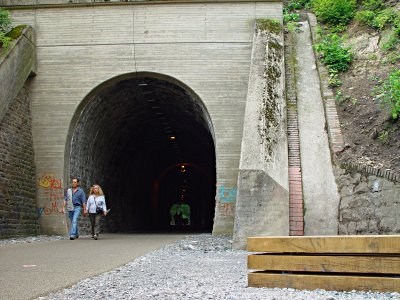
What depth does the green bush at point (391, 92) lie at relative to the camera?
11007 mm

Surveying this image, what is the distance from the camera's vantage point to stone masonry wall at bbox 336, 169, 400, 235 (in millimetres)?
8977

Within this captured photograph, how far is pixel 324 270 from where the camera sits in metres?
4.61

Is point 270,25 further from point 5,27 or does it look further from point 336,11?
point 5,27

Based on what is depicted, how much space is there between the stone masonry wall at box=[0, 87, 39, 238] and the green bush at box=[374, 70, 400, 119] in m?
9.72

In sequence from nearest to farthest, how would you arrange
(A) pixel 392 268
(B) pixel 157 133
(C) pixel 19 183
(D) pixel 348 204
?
1. (A) pixel 392 268
2. (D) pixel 348 204
3. (C) pixel 19 183
4. (B) pixel 157 133

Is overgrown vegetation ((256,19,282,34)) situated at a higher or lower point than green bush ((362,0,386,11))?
lower

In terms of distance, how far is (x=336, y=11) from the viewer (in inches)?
703

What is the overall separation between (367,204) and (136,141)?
14.2m

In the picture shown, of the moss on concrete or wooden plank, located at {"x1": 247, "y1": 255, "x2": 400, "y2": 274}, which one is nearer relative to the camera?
wooden plank, located at {"x1": 247, "y1": 255, "x2": 400, "y2": 274}

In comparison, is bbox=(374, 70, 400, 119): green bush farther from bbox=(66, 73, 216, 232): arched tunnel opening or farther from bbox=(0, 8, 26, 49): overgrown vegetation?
bbox=(0, 8, 26, 49): overgrown vegetation

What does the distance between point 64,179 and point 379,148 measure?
9052 mm

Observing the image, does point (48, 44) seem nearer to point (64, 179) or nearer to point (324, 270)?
point (64, 179)

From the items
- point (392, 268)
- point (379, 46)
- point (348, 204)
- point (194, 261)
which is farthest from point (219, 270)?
point (379, 46)

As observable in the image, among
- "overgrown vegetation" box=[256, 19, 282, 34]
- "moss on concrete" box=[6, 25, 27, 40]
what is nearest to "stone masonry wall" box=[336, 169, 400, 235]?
"overgrown vegetation" box=[256, 19, 282, 34]
